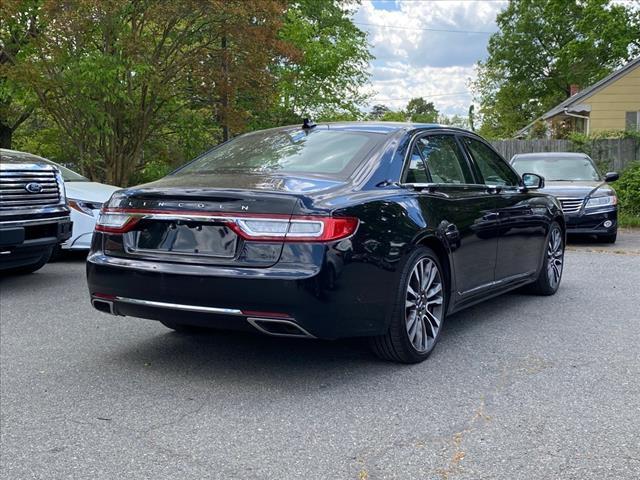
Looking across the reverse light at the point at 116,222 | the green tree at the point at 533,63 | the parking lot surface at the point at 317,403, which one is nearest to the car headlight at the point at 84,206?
the parking lot surface at the point at 317,403

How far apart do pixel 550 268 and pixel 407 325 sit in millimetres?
2974

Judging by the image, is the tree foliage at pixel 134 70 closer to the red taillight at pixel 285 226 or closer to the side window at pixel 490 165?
the side window at pixel 490 165

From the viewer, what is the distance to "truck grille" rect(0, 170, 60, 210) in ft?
22.5

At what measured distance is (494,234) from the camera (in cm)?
546

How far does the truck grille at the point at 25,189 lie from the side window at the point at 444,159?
4.26 meters

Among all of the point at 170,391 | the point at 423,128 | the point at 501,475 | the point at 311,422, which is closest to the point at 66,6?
the point at 423,128

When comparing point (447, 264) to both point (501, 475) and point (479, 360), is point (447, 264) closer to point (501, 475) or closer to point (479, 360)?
point (479, 360)

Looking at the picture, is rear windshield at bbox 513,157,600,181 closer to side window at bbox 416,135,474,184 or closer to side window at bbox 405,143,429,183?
side window at bbox 416,135,474,184

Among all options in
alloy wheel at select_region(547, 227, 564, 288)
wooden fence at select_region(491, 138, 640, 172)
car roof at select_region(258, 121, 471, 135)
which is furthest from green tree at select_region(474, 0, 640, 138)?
car roof at select_region(258, 121, 471, 135)

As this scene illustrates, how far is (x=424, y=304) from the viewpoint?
4.53 meters

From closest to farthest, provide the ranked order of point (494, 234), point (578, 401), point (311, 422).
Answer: point (311, 422) → point (578, 401) → point (494, 234)

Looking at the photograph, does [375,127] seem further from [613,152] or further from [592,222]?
[613,152]

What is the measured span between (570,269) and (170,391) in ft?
19.9

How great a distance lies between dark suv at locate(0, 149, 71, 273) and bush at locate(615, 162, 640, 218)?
1153 cm
